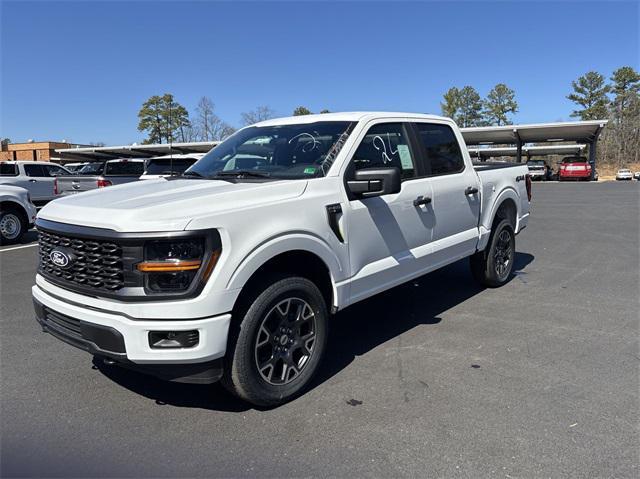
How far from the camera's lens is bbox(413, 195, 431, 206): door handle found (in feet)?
14.6

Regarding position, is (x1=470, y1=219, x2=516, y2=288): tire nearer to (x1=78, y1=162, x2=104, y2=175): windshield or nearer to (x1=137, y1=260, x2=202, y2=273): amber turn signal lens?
(x1=137, y1=260, x2=202, y2=273): amber turn signal lens

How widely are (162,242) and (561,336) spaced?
3700 millimetres

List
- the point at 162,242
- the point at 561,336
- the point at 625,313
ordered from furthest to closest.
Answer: the point at 625,313, the point at 561,336, the point at 162,242

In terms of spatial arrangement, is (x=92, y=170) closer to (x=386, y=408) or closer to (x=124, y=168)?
(x=124, y=168)

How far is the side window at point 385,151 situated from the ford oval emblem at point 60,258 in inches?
80.3

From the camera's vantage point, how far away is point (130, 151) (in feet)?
174

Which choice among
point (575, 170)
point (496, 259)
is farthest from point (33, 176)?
point (575, 170)

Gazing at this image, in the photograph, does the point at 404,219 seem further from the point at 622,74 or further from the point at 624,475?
the point at 622,74

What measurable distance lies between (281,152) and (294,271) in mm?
1202

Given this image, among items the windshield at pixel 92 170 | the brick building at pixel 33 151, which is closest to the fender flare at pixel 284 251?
the windshield at pixel 92 170

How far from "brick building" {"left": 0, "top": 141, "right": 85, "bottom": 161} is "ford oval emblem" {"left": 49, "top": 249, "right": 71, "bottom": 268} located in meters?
63.4

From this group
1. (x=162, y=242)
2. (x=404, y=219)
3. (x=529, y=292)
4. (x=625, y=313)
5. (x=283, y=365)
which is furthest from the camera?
(x=529, y=292)

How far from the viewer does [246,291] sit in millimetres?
3160

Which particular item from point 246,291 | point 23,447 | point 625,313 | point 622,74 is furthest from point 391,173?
point 622,74
